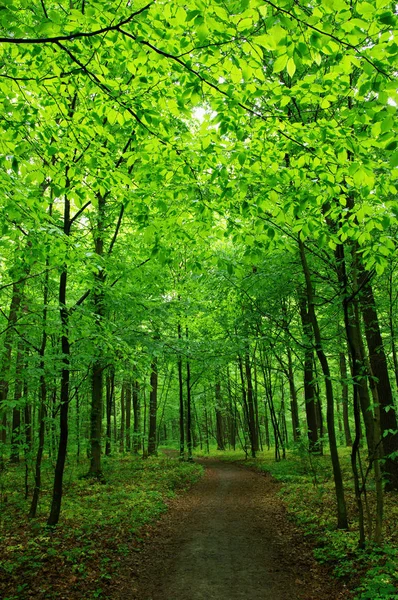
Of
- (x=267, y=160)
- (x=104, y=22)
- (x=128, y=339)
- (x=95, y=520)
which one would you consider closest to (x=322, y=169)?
(x=267, y=160)

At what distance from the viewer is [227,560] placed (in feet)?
23.8

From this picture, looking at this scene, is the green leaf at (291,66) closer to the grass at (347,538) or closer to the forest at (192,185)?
the forest at (192,185)

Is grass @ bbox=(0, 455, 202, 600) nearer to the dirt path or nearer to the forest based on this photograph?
the forest

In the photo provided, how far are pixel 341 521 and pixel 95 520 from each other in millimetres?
5654

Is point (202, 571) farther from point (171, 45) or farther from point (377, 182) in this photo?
point (171, 45)

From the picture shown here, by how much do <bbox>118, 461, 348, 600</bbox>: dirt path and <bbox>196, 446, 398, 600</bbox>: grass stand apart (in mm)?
291

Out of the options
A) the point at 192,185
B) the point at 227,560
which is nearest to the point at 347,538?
the point at 227,560

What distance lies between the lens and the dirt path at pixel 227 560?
589 cm

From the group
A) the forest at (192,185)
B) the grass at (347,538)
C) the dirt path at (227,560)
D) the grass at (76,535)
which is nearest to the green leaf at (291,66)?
the forest at (192,185)

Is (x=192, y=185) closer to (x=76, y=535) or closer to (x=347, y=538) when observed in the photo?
(x=347, y=538)

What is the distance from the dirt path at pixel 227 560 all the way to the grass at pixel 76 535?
1.57ft

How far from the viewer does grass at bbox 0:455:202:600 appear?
5.96 m

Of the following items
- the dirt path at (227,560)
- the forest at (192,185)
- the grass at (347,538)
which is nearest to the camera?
the forest at (192,185)

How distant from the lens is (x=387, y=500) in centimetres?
934
